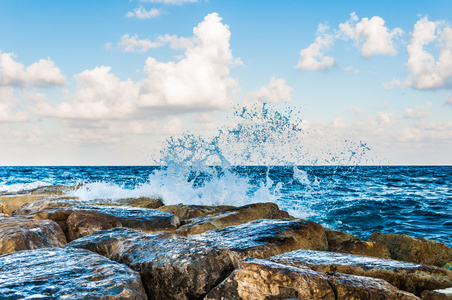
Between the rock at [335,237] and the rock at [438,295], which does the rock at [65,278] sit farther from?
the rock at [335,237]

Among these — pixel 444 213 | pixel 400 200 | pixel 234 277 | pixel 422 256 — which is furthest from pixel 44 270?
pixel 400 200

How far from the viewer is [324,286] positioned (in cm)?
268

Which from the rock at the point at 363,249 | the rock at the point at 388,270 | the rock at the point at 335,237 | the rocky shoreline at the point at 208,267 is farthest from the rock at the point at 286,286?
the rock at the point at 335,237

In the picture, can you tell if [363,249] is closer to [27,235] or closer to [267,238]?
[267,238]

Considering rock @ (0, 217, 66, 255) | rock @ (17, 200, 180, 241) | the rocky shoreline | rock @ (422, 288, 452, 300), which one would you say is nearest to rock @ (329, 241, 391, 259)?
the rocky shoreline

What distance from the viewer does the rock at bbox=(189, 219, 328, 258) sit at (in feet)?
12.9

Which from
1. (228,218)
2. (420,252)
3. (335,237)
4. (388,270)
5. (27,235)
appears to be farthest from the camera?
(228,218)

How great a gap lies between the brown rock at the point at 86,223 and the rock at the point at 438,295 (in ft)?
13.5

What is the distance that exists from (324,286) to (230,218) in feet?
11.4

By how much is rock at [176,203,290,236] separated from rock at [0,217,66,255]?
1661mm

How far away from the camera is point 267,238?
4.25 metres

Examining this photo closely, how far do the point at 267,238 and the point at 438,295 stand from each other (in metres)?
1.86

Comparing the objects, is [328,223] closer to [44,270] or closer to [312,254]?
[312,254]

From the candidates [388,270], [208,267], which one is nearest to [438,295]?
[388,270]
